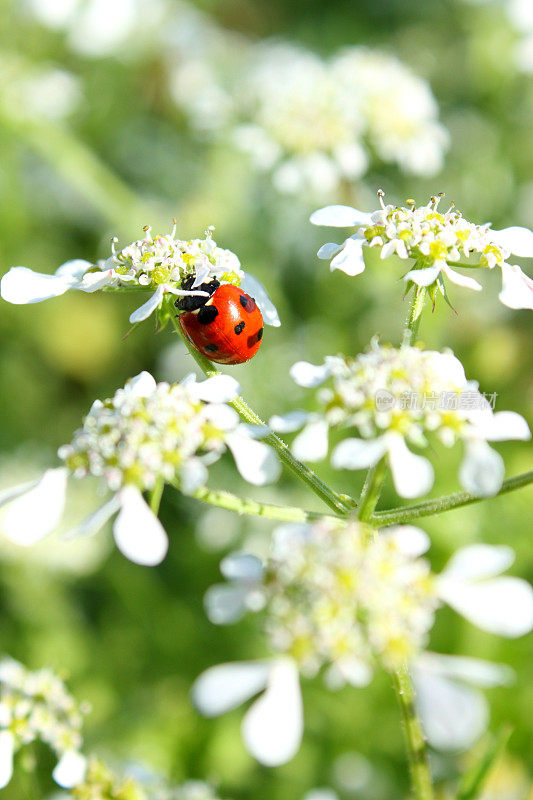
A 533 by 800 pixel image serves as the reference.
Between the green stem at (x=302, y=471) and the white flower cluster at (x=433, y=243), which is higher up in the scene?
the white flower cluster at (x=433, y=243)

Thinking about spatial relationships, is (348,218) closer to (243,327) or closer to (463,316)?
(243,327)

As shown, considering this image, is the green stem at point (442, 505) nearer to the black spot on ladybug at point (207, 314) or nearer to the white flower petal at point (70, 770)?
the black spot on ladybug at point (207, 314)

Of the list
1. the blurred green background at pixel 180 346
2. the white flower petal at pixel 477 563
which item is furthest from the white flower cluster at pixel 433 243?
the blurred green background at pixel 180 346

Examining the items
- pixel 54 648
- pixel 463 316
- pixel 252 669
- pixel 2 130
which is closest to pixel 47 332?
pixel 2 130

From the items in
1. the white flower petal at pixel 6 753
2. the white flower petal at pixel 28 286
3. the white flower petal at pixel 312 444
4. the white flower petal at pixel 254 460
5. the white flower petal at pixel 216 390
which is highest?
the white flower petal at pixel 312 444

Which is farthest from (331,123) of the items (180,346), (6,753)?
(6,753)

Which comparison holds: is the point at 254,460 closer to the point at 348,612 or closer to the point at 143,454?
the point at 143,454
